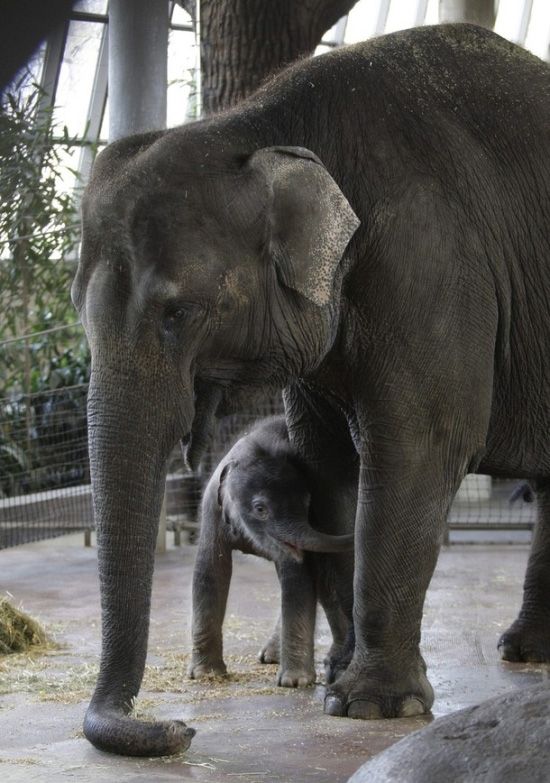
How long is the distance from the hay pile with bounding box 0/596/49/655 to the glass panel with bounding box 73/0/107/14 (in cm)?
513

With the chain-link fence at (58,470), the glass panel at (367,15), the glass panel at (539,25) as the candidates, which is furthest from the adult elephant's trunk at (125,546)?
the glass panel at (539,25)

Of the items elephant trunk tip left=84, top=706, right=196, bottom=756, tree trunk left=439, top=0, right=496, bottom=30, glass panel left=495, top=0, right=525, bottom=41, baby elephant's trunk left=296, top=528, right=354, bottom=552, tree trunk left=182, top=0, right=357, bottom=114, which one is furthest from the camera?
glass panel left=495, top=0, right=525, bottom=41

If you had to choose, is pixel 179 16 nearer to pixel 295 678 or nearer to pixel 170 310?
pixel 170 310

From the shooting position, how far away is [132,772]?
10.2ft

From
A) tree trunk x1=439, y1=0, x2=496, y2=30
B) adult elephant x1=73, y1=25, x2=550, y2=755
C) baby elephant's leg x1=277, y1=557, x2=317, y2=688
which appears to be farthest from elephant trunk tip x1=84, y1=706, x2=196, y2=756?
tree trunk x1=439, y1=0, x2=496, y2=30

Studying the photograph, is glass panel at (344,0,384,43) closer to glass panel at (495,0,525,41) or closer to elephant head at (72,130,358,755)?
glass panel at (495,0,525,41)

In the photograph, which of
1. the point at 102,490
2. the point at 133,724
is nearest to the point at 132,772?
the point at 133,724

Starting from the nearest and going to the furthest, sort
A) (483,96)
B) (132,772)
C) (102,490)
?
(132,772) → (102,490) → (483,96)

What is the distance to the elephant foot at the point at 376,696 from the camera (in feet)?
12.9

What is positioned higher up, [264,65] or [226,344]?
[264,65]

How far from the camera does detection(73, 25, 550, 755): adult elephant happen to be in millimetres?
3525

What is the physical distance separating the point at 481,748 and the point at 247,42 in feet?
25.0

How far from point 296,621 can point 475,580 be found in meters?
3.84

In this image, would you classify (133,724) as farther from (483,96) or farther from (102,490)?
(483,96)
